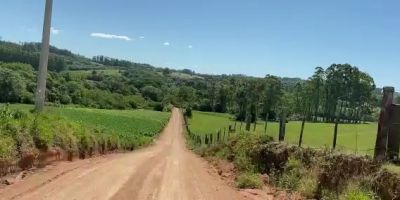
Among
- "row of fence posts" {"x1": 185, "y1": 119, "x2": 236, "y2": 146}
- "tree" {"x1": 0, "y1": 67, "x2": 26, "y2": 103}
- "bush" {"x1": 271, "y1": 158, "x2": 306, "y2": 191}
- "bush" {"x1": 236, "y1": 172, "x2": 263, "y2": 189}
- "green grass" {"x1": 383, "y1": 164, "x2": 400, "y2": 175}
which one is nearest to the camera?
"green grass" {"x1": 383, "y1": 164, "x2": 400, "y2": 175}

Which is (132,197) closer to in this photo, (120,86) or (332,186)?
(332,186)

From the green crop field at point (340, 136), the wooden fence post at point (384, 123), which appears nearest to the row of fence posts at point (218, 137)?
the green crop field at point (340, 136)

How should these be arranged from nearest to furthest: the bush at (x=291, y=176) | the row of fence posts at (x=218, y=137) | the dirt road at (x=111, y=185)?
1. the dirt road at (x=111, y=185)
2. the bush at (x=291, y=176)
3. the row of fence posts at (x=218, y=137)

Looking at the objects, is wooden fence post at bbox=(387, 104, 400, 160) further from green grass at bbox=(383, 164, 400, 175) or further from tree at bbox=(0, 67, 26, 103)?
tree at bbox=(0, 67, 26, 103)

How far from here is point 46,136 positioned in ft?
57.3

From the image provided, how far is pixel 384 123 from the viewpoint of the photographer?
12734 mm

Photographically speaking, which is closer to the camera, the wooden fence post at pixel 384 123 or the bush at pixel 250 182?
the wooden fence post at pixel 384 123

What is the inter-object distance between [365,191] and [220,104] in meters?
154

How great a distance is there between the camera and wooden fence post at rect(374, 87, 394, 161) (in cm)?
1258

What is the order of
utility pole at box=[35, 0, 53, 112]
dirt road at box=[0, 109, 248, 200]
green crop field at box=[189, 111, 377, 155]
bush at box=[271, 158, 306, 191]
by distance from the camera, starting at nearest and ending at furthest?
dirt road at box=[0, 109, 248, 200] < bush at box=[271, 158, 306, 191] < green crop field at box=[189, 111, 377, 155] < utility pole at box=[35, 0, 53, 112]

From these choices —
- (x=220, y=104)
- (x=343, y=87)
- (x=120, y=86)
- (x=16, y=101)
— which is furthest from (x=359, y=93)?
Answer: (x=120, y=86)

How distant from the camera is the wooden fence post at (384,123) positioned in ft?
41.3

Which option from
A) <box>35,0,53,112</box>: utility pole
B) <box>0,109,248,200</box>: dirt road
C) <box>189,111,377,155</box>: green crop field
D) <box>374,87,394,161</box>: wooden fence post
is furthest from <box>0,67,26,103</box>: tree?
<box>374,87,394,161</box>: wooden fence post

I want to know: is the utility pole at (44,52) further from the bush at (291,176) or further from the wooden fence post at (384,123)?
the wooden fence post at (384,123)
